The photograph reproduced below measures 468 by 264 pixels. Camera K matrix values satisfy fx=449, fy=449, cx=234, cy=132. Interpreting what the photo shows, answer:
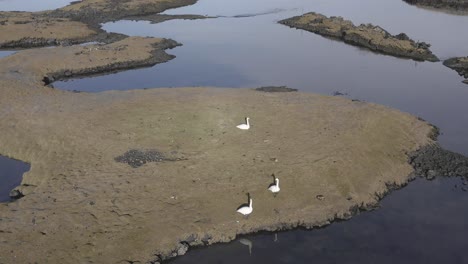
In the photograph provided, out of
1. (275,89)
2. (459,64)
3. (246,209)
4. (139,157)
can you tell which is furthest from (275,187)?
(459,64)

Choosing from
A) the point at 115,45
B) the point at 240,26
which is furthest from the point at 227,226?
the point at 240,26

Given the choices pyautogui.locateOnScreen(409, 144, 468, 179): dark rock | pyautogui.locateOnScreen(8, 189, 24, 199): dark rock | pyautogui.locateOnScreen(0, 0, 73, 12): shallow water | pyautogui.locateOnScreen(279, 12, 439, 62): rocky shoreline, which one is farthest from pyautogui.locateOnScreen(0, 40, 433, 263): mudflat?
pyautogui.locateOnScreen(0, 0, 73, 12): shallow water

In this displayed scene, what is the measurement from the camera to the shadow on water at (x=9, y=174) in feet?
64.7

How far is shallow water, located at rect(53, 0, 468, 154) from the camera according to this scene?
31219mm

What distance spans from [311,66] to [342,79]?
4.26m

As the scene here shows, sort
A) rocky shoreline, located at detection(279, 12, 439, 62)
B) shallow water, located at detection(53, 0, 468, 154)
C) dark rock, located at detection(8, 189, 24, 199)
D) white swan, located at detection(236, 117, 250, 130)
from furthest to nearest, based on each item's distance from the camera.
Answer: rocky shoreline, located at detection(279, 12, 439, 62)
shallow water, located at detection(53, 0, 468, 154)
white swan, located at detection(236, 117, 250, 130)
dark rock, located at detection(8, 189, 24, 199)

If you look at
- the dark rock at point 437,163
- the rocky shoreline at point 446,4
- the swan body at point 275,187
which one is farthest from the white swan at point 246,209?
the rocky shoreline at point 446,4

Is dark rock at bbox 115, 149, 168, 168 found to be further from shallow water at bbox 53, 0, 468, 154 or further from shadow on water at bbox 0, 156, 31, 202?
shallow water at bbox 53, 0, 468, 154

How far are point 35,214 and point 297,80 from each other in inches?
895

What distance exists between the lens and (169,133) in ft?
76.0

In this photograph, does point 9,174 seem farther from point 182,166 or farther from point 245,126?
point 245,126

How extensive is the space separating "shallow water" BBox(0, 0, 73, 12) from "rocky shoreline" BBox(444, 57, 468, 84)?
58.0 meters

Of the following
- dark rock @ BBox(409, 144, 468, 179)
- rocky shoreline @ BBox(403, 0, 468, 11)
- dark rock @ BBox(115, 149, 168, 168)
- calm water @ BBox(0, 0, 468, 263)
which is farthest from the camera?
rocky shoreline @ BBox(403, 0, 468, 11)

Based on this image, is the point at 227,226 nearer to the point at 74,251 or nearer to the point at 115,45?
the point at 74,251
